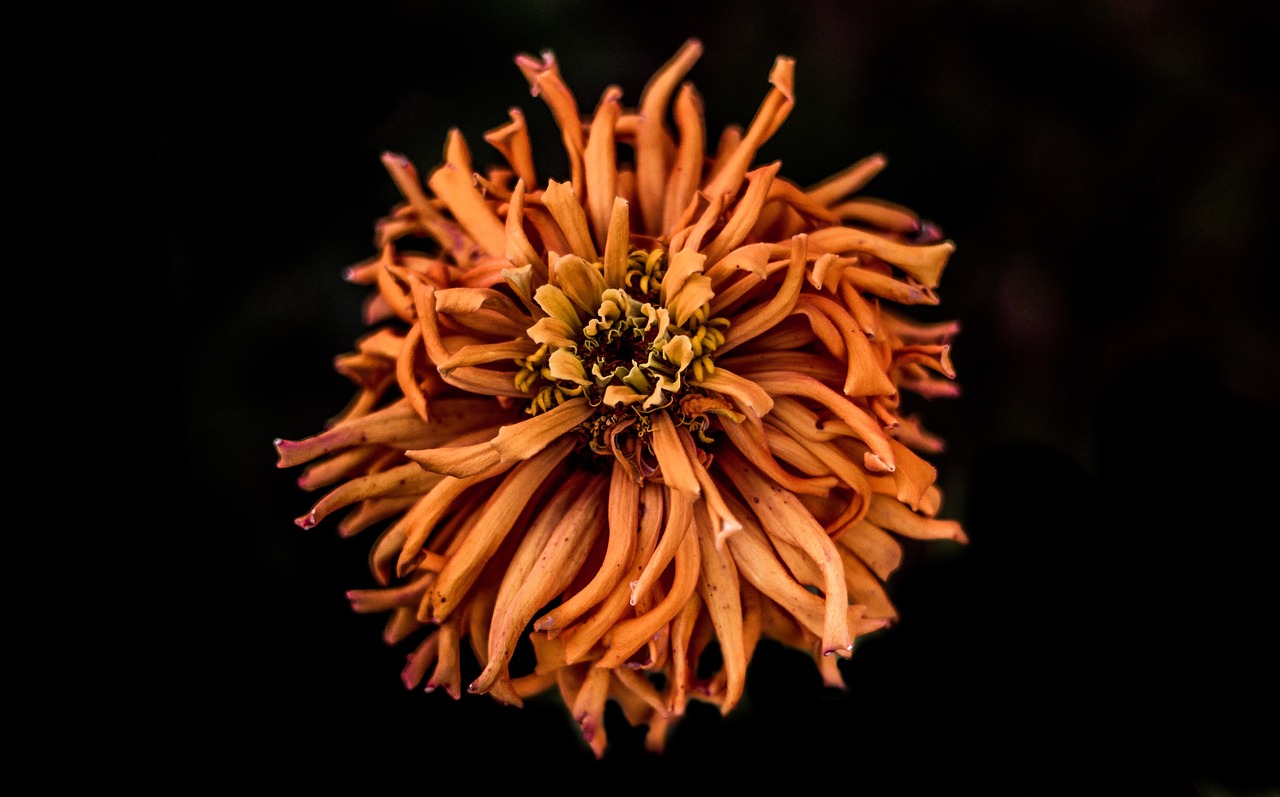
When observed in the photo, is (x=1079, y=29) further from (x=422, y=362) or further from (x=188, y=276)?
(x=188, y=276)

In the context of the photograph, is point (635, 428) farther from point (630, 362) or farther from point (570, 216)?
point (570, 216)

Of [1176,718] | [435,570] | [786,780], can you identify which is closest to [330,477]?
[435,570]

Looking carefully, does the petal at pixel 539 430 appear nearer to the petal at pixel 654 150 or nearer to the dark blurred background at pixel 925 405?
the petal at pixel 654 150

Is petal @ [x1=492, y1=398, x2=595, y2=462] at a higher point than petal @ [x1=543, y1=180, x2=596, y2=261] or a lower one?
lower

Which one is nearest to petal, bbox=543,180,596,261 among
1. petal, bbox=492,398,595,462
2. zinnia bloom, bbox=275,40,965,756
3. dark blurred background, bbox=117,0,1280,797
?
zinnia bloom, bbox=275,40,965,756

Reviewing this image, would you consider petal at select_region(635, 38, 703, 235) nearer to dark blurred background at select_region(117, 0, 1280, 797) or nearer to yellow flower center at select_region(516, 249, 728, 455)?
yellow flower center at select_region(516, 249, 728, 455)

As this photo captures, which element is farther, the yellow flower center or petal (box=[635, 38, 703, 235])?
petal (box=[635, 38, 703, 235])

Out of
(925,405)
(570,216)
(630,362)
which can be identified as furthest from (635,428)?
(925,405)
